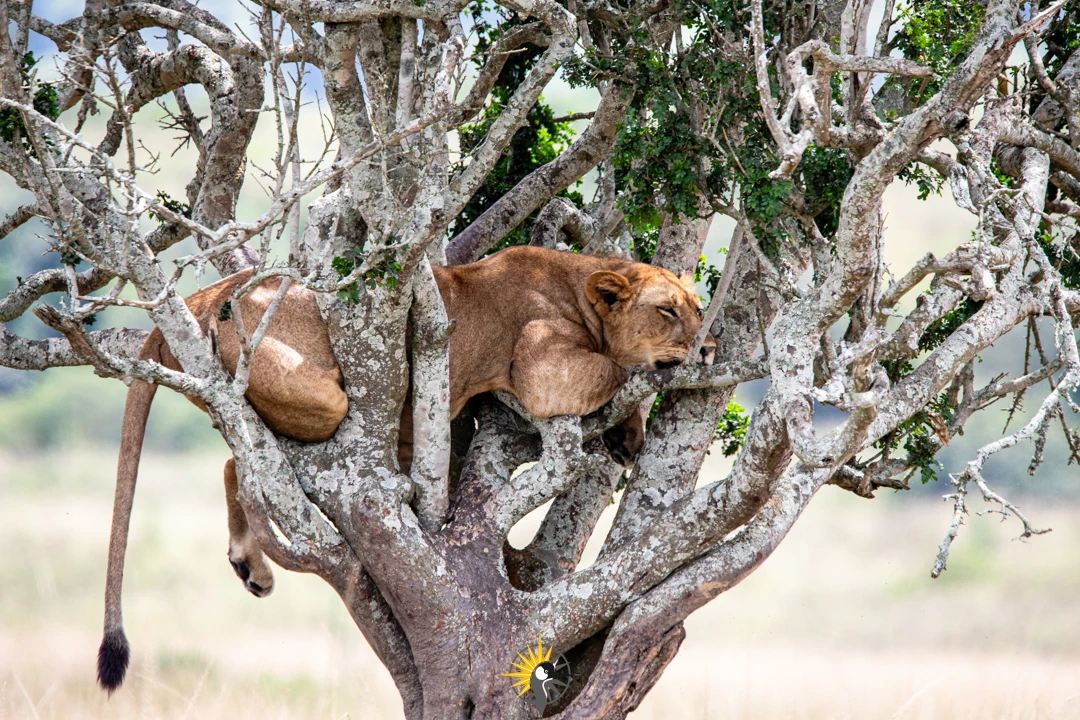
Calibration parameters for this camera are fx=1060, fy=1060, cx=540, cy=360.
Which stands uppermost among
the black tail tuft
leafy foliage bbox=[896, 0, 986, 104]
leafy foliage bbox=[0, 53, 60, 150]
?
leafy foliage bbox=[896, 0, 986, 104]

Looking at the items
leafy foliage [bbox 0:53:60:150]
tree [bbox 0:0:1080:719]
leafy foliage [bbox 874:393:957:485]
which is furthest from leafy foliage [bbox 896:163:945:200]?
leafy foliage [bbox 0:53:60:150]

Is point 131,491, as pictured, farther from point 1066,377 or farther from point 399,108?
point 1066,377

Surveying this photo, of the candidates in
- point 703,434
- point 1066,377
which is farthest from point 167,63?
point 1066,377

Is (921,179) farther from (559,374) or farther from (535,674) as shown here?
(535,674)

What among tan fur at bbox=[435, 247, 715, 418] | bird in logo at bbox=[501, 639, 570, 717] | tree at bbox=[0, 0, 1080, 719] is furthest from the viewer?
tan fur at bbox=[435, 247, 715, 418]

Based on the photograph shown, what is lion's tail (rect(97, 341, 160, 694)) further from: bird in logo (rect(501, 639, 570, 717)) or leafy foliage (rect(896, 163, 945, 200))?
leafy foliage (rect(896, 163, 945, 200))

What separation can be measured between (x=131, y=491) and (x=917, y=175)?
5.40 metres

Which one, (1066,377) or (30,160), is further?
(30,160)

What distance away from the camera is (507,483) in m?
6.70

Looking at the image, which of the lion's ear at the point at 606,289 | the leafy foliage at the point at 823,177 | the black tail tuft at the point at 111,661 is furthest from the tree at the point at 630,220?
the black tail tuft at the point at 111,661

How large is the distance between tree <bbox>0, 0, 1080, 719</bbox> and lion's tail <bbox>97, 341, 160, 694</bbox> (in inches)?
27.4

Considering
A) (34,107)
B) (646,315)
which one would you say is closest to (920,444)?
(646,315)

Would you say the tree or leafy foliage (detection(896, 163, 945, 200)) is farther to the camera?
leafy foliage (detection(896, 163, 945, 200))

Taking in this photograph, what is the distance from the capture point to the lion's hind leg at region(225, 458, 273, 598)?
6.94 meters
